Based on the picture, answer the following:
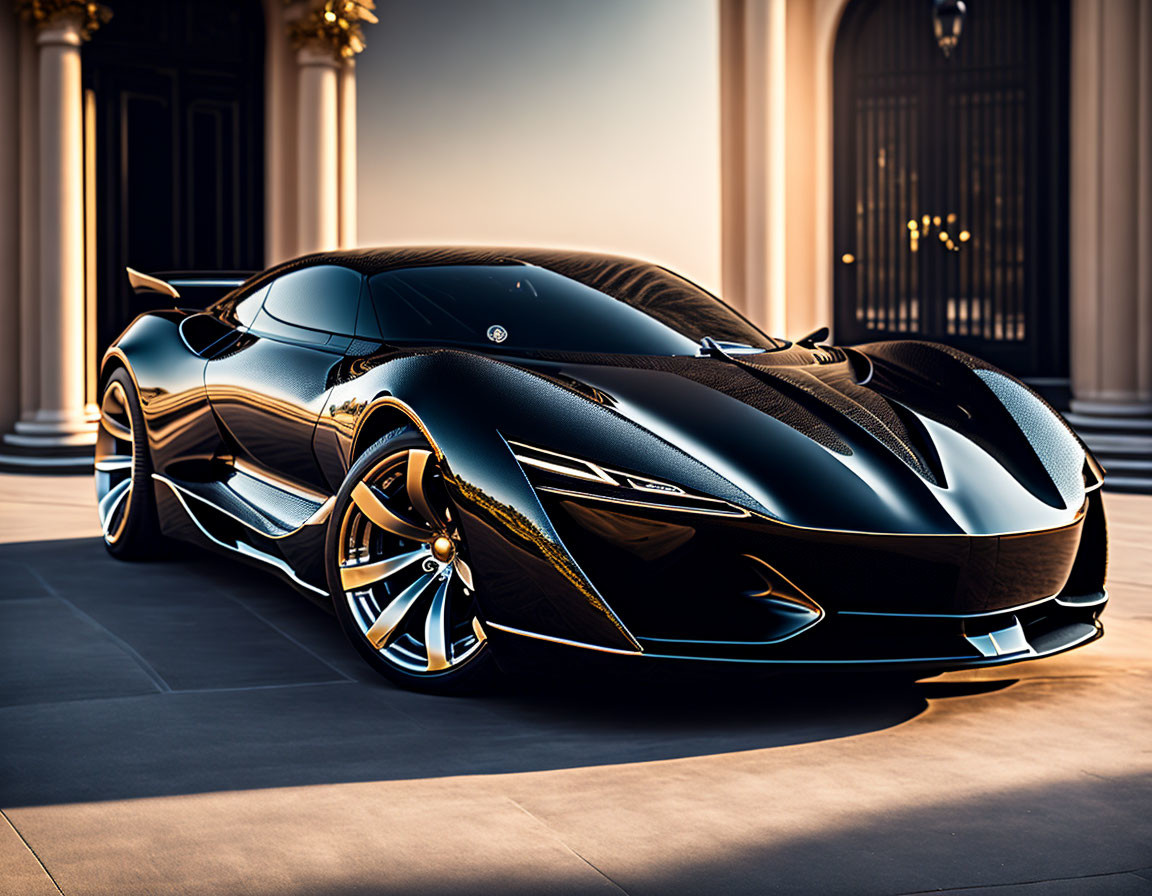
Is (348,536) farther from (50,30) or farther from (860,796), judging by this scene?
(50,30)

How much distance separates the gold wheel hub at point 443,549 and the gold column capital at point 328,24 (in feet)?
25.8

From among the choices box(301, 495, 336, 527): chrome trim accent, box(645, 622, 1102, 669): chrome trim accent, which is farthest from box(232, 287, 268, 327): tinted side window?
box(645, 622, 1102, 669): chrome trim accent

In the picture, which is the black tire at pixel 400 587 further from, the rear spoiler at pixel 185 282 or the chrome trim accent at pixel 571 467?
the rear spoiler at pixel 185 282

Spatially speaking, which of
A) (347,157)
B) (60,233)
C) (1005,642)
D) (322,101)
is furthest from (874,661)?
(347,157)

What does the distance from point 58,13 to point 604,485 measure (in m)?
7.70

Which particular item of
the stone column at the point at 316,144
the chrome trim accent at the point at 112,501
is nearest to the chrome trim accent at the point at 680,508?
the chrome trim accent at the point at 112,501

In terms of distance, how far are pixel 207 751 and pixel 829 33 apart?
374 inches

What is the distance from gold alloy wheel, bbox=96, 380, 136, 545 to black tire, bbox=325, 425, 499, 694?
2.01 m

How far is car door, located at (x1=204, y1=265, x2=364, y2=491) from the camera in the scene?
4.41 meters

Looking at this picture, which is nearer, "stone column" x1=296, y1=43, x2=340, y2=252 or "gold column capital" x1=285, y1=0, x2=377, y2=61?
"gold column capital" x1=285, y1=0, x2=377, y2=61

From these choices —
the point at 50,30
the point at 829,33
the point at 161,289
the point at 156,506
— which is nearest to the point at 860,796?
the point at 156,506

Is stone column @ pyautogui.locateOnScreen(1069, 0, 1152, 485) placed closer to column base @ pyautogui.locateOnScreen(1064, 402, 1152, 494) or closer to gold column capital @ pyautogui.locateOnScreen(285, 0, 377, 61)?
column base @ pyautogui.locateOnScreen(1064, 402, 1152, 494)

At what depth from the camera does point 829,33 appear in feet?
38.0

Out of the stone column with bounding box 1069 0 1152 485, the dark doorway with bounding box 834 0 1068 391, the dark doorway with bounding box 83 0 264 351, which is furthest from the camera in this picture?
the dark doorway with bounding box 834 0 1068 391
